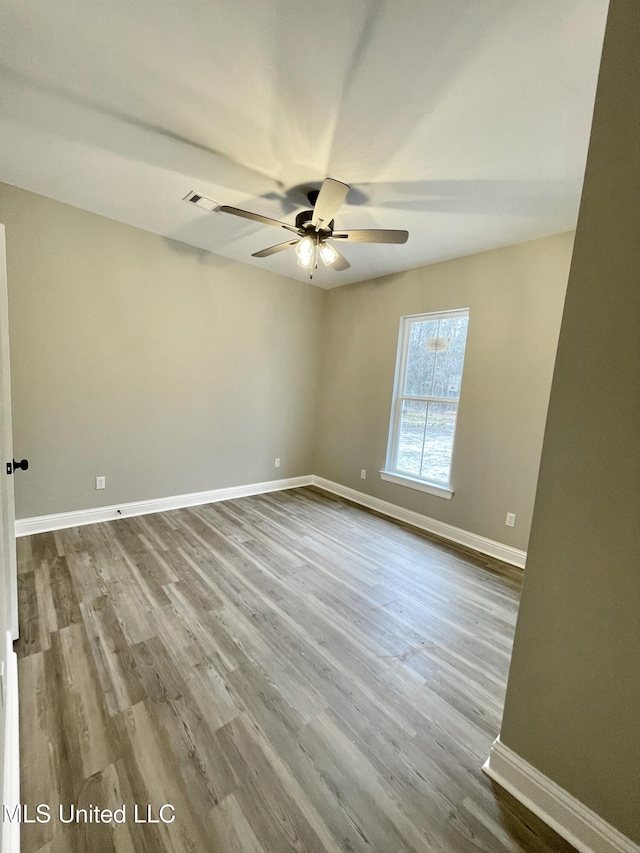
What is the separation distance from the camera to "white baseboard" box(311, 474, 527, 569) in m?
3.00

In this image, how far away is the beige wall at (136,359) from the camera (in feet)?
9.11

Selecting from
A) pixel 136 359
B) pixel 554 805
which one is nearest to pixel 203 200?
pixel 136 359

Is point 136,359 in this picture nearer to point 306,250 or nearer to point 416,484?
point 306,250

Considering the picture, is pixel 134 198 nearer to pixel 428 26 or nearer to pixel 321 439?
pixel 428 26

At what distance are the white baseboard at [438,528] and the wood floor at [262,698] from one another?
19cm

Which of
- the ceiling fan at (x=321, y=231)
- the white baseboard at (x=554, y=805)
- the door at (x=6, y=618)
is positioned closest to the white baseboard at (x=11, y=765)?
the door at (x=6, y=618)

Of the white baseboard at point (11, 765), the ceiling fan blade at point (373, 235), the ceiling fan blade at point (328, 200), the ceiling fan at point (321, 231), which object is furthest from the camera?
the ceiling fan blade at point (373, 235)

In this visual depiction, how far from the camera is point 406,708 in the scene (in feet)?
4.99

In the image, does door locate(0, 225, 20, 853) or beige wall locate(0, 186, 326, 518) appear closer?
door locate(0, 225, 20, 853)

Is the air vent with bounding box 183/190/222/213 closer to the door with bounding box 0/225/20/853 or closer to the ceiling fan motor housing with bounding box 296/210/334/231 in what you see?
the ceiling fan motor housing with bounding box 296/210/334/231

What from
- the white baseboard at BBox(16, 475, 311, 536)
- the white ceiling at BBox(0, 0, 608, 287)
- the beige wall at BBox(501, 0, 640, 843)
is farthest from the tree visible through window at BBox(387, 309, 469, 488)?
the beige wall at BBox(501, 0, 640, 843)

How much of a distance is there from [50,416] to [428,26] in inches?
135

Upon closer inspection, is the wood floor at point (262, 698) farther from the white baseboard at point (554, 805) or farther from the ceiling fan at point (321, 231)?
the ceiling fan at point (321, 231)

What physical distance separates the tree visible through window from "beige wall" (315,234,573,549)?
0.11 metres
